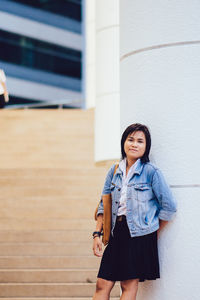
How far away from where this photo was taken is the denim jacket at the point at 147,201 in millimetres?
3693

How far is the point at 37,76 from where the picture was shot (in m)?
37.6

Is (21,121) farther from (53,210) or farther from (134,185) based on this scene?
(134,185)

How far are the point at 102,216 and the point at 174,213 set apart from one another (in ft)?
1.92

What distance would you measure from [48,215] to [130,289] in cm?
451

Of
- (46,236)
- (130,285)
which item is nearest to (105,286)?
(130,285)

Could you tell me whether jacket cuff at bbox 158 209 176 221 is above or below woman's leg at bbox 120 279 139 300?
above

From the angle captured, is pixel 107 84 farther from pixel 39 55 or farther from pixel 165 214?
pixel 39 55

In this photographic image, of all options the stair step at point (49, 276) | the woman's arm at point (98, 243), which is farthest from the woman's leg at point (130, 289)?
the stair step at point (49, 276)

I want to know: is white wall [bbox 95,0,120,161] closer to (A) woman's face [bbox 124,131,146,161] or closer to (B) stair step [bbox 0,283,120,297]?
(B) stair step [bbox 0,283,120,297]

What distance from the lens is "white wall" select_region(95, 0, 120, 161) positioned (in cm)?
1212

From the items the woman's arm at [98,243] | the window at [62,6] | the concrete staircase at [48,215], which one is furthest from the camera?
the window at [62,6]

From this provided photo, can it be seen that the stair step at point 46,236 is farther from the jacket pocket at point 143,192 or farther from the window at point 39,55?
the window at point 39,55

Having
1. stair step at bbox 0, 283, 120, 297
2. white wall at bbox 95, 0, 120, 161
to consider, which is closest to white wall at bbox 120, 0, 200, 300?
stair step at bbox 0, 283, 120, 297

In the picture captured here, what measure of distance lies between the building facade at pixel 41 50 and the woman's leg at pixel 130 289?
108 ft
